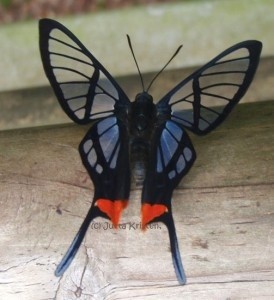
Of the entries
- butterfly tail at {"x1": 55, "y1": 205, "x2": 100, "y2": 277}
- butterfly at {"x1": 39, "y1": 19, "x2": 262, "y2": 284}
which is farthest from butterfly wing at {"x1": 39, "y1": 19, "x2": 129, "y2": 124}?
butterfly tail at {"x1": 55, "y1": 205, "x2": 100, "y2": 277}

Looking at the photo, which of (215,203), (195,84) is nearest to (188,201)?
(215,203)

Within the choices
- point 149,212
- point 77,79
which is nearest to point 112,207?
point 149,212

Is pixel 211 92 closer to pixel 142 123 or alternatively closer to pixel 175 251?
pixel 142 123

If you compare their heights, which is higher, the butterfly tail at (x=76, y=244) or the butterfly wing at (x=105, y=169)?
the butterfly wing at (x=105, y=169)

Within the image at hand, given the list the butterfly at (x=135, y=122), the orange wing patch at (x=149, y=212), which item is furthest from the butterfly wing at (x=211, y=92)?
the orange wing patch at (x=149, y=212)

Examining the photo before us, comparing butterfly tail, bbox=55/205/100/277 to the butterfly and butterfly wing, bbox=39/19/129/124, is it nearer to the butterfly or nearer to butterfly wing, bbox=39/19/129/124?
the butterfly

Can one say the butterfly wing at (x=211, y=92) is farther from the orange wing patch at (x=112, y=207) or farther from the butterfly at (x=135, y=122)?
the orange wing patch at (x=112, y=207)

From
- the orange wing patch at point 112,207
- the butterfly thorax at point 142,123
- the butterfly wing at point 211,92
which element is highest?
the butterfly wing at point 211,92
